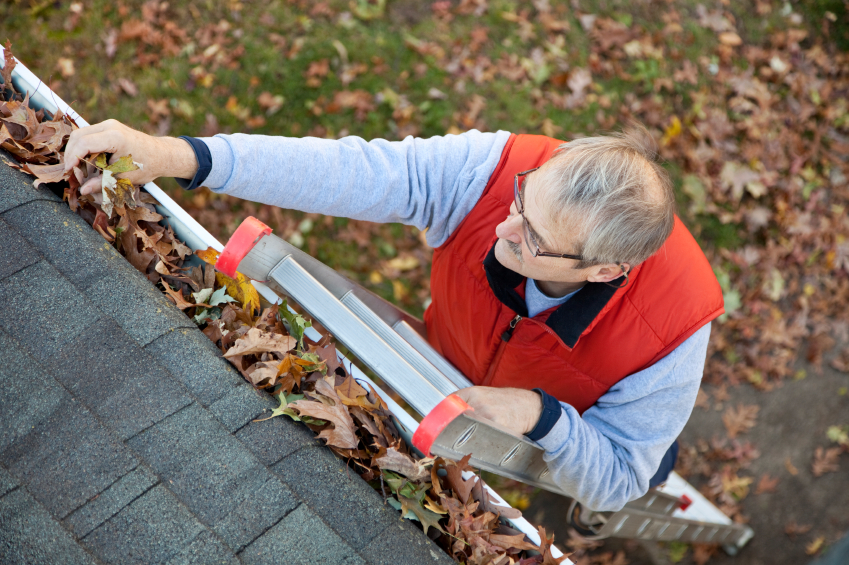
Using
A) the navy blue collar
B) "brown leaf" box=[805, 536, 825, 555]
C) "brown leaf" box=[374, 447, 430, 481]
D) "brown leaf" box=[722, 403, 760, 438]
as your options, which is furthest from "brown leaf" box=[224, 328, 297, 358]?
"brown leaf" box=[805, 536, 825, 555]

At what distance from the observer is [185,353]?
1.35m

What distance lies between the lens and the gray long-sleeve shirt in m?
1.70

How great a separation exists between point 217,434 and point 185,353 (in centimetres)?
23

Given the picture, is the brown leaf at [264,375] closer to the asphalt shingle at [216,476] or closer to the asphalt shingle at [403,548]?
the asphalt shingle at [216,476]

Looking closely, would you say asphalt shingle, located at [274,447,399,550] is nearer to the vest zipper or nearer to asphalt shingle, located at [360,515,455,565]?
Answer: asphalt shingle, located at [360,515,455,565]

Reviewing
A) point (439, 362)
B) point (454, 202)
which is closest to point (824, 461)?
point (439, 362)

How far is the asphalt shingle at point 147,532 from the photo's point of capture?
44.1 inches

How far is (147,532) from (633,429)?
147 cm

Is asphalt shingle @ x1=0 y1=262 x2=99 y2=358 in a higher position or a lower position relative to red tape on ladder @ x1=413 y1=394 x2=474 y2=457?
higher

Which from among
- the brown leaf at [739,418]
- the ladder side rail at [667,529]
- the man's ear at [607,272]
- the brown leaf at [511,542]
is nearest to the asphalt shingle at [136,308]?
the brown leaf at [511,542]

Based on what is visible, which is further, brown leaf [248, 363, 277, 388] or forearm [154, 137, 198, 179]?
forearm [154, 137, 198, 179]

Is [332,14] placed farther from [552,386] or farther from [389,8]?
[552,386]

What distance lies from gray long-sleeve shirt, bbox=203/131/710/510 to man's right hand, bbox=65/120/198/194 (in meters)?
0.08

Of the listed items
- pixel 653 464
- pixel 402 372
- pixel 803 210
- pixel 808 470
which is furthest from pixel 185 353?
pixel 803 210
